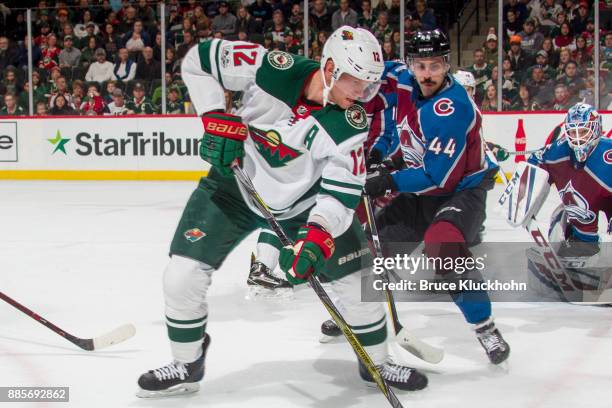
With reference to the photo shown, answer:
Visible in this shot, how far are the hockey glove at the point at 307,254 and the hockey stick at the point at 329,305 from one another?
0.33ft

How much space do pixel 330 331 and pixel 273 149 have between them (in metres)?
0.88

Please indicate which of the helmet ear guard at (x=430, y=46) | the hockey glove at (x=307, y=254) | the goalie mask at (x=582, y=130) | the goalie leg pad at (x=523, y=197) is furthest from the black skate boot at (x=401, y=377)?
the goalie mask at (x=582, y=130)

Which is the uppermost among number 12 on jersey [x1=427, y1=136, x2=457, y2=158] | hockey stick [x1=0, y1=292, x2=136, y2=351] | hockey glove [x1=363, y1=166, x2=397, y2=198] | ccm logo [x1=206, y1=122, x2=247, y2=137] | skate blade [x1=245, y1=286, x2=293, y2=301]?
ccm logo [x1=206, y1=122, x2=247, y2=137]

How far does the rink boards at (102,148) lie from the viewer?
942 cm

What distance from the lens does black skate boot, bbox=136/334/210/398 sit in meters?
2.36

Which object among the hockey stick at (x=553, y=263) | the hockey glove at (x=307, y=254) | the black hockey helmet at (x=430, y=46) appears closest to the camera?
the hockey glove at (x=307, y=254)

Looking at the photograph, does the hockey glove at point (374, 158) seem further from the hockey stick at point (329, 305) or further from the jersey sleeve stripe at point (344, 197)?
the jersey sleeve stripe at point (344, 197)

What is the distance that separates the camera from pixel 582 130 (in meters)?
3.46

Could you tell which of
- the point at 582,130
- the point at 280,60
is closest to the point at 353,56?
the point at 280,60

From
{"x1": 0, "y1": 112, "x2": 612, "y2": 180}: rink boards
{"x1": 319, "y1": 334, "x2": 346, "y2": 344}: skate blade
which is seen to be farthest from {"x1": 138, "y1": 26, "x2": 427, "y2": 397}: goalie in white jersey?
{"x1": 0, "y1": 112, "x2": 612, "y2": 180}: rink boards

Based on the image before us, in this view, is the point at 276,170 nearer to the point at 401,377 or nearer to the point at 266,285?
the point at 401,377

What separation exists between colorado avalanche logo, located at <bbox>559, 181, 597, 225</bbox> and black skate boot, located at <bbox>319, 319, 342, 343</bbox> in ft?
4.27

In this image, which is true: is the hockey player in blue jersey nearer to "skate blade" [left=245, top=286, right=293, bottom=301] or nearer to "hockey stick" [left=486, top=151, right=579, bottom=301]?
"hockey stick" [left=486, top=151, right=579, bottom=301]

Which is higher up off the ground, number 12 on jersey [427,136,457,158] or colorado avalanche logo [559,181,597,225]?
number 12 on jersey [427,136,457,158]
